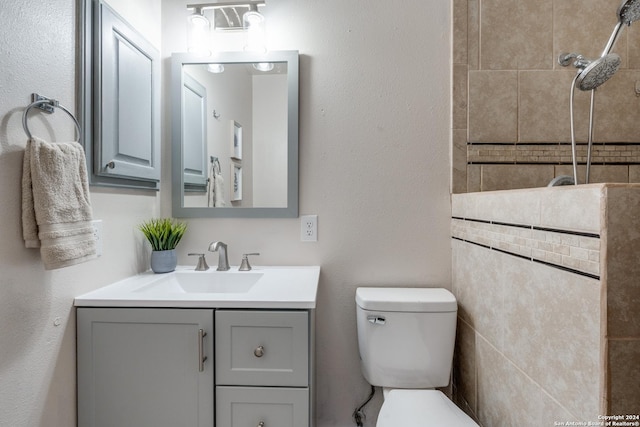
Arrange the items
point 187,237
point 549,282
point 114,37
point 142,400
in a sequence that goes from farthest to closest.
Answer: point 187,237, point 114,37, point 142,400, point 549,282

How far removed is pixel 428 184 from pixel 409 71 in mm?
535

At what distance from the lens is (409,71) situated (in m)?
→ 1.57

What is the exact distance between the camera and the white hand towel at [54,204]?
0.90 meters

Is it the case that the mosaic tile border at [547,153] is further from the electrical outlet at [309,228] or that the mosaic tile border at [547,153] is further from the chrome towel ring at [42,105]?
the chrome towel ring at [42,105]

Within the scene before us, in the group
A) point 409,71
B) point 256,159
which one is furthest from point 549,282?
point 256,159

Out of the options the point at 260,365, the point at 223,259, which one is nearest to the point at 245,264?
the point at 223,259

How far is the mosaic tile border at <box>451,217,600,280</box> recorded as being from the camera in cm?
75

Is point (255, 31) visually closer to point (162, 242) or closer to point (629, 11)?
point (162, 242)

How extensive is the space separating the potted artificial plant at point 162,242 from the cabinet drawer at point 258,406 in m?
0.64

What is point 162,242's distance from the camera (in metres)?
1.48

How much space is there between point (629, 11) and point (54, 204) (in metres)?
1.96

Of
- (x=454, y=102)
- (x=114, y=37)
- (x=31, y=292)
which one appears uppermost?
(x=114, y=37)

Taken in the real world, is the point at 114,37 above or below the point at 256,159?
above

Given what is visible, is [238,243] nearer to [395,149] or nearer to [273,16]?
[395,149]
